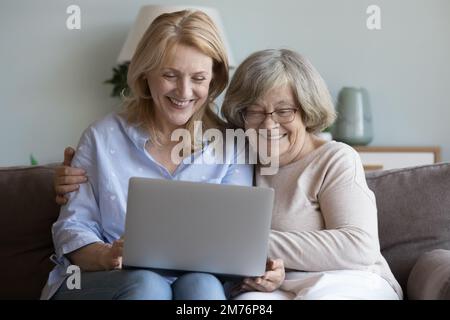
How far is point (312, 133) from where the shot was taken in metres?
1.89

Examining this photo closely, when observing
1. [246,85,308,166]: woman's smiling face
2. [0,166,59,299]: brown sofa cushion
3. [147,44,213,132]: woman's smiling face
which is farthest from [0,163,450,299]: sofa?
[147,44,213,132]: woman's smiling face

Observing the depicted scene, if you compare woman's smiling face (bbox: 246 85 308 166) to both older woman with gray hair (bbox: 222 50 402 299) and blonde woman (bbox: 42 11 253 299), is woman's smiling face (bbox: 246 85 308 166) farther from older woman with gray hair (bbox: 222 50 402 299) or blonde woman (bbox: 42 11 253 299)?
blonde woman (bbox: 42 11 253 299)

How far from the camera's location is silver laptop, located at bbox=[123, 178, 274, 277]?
1.42 meters

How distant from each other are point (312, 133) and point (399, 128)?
79.0 inches

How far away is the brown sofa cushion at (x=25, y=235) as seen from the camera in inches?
74.0

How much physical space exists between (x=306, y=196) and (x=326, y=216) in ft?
0.24

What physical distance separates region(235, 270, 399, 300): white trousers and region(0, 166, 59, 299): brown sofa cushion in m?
0.61

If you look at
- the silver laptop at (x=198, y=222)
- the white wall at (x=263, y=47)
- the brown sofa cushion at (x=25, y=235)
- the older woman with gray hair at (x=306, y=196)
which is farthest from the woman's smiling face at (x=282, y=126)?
the white wall at (x=263, y=47)

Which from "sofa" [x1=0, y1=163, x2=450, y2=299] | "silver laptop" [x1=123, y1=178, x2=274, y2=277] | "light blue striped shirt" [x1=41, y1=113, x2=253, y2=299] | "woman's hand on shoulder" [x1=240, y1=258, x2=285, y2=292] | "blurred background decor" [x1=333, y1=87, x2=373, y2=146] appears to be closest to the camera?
"silver laptop" [x1=123, y1=178, x2=274, y2=277]

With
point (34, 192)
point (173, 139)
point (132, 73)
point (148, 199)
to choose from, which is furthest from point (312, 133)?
point (34, 192)

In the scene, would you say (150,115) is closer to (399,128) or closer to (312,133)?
(312,133)

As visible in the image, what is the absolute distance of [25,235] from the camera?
6.26ft

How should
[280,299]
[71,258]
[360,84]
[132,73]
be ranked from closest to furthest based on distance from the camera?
[280,299] → [71,258] → [132,73] → [360,84]

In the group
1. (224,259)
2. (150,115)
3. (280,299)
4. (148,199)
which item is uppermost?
(150,115)
